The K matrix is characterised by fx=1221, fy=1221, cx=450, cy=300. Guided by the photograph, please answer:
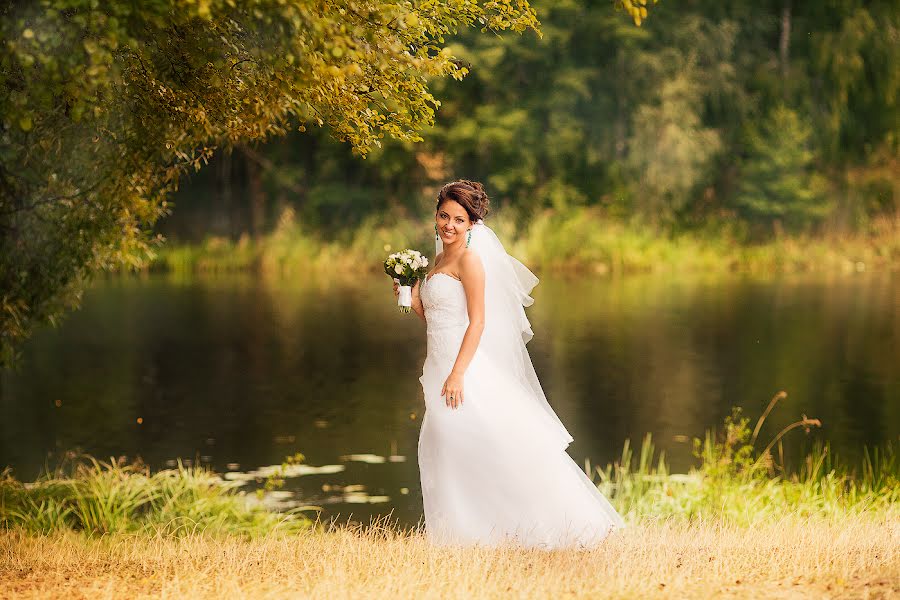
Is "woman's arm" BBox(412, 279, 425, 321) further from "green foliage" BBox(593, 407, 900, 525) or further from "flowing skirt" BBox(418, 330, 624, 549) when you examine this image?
"green foliage" BBox(593, 407, 900, 525)

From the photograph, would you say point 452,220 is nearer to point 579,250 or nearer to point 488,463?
point 488,463

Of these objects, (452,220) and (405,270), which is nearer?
(452,220)

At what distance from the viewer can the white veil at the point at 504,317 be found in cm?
678

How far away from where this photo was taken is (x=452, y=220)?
661 centimetres

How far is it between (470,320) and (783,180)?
1314 inches

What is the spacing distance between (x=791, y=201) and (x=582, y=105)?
24.2 feet

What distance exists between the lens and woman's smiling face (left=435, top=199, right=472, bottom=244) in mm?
6602

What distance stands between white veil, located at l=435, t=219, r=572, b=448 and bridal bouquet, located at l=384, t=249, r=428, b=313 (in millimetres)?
151

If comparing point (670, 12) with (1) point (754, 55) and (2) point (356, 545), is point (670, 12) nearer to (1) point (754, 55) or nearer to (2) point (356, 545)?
(1) point (754, 55)

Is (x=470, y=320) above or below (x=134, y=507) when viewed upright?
above

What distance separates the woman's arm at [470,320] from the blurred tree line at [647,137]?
30665 millimetres

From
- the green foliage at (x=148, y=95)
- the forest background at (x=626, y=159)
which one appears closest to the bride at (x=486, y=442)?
the green foliage at (x=148, y=95)

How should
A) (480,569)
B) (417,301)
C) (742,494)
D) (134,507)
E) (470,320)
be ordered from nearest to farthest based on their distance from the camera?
(480,569) < (470,320) < (417,301) < (134,507) < (742,494)

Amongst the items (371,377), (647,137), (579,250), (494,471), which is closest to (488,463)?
(494,471)
